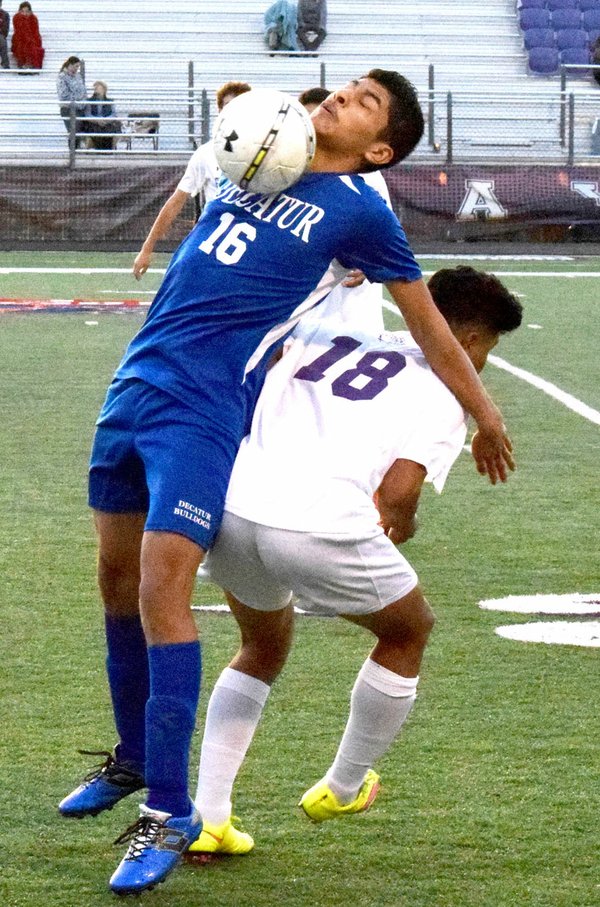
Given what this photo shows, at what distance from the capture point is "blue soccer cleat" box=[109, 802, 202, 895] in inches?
118

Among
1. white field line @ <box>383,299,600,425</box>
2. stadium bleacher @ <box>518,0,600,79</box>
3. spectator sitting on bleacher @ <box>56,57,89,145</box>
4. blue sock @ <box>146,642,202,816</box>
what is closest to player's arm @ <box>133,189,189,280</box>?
white field line @ <box>383,299,600,425</box>

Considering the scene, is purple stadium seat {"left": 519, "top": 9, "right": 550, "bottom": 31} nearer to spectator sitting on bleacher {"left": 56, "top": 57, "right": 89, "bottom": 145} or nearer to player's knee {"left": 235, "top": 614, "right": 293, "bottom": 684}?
spectator sitting on bleacher {"left": 56, "top": 57, "right": 89, "bottom": 145}

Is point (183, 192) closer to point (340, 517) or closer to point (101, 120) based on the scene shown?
point (340, 517)

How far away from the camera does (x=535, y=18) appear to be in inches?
1070

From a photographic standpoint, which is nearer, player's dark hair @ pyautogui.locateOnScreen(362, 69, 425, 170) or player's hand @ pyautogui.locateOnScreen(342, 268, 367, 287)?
player's dark hair @ pyautogui.locateOnScreen(362, 69, 425, 170)

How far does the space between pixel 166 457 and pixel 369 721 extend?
0.72 metres

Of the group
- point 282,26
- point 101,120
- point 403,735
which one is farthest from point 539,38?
point 403,735

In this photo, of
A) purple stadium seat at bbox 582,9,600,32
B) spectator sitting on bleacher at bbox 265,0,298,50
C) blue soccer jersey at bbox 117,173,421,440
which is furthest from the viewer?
purple stadium seat at bbox 582,9,600,32

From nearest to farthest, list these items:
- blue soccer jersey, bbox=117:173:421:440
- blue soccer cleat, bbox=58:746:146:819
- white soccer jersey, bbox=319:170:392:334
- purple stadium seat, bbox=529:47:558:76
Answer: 1. blue soccer jersey, bbox=117:173:421:440
2. blue soccer cleat, bbox=58:746:146:819
3. white soccer jersey, bbox=319:170:392:334
4. purple stadium seat, bbox=529:47:558:76

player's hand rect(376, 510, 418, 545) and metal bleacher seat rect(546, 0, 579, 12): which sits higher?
player's hand rect(376, 510, 418, 545)

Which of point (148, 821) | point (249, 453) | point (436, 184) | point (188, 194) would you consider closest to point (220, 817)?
point (148, 821)

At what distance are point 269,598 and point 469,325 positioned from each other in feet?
2.50

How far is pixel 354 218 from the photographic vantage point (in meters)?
3.19

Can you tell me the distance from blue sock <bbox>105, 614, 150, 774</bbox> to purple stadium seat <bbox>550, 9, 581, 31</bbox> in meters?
25.1
